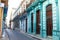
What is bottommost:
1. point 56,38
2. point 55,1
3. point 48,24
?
point 56,38

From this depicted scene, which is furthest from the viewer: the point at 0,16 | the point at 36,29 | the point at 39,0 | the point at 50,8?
the point at 36,29

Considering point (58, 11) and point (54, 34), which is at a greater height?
point (58, 11)

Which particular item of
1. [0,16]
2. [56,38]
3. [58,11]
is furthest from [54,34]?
[0,16]

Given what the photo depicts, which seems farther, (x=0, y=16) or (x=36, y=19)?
(x=36, y=19)

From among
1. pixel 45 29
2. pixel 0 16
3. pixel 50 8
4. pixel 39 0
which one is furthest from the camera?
pixel 39 0

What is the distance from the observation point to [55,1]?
14562 mm

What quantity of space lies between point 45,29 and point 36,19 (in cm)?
522

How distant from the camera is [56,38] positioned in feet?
46.9

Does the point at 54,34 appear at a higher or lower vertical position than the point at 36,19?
lower

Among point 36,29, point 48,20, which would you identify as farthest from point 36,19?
point 48,20

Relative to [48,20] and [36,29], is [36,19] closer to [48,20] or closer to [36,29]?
[36,29]

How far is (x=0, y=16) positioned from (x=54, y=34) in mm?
5139

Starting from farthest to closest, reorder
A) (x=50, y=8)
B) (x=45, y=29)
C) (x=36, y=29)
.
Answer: (x=36, y=29) < (x=45, y=29) < (x=50, y=8)

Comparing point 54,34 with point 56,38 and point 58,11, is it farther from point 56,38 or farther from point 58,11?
point 58,11
